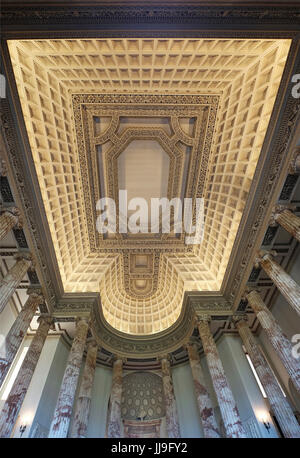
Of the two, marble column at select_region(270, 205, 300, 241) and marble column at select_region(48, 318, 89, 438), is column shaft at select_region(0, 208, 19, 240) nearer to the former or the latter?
marble column at select_region(48, 318, 89, 438)

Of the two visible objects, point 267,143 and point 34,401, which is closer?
point 267,143

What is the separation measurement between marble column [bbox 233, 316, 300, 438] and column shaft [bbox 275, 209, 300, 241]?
21.9ft

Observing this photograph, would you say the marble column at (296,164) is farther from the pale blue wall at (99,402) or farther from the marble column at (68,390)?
the pale blue wall at (99,402)

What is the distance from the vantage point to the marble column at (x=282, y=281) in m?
9.91

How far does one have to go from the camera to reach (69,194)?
1452 cm

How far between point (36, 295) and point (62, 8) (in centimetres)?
1257

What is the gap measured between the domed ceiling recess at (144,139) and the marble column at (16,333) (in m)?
2.72

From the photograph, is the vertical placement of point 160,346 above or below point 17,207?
below

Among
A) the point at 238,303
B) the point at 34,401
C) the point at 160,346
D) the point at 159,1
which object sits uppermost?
the point at 159,1

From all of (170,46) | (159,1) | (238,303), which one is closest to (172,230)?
(238,303)

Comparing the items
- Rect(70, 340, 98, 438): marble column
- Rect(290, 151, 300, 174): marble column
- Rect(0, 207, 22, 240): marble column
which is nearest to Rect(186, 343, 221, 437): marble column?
Rect(70, 340, 98, 438): marble column

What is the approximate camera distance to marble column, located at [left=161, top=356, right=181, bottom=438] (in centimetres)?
1306
